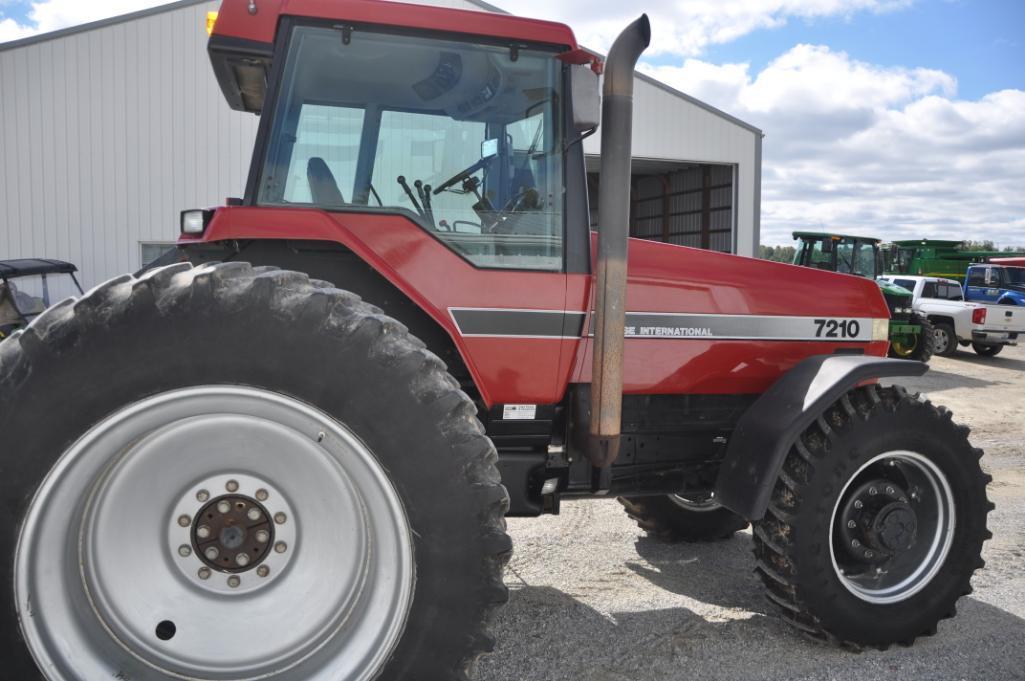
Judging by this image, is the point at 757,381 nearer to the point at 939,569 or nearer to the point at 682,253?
the point at 682,253

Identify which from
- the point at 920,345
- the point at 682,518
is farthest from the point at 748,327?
the point at 920,345

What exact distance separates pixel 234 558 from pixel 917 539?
2813 mm

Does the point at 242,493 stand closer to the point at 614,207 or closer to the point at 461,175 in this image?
the point at 461,175

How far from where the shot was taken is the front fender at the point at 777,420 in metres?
Answer: 2.92

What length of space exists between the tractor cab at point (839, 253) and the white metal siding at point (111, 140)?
1127 cm

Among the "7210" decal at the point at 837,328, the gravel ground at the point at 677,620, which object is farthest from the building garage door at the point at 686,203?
the "7210" decal at the point at 837,328

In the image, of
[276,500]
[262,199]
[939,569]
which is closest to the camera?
[276,500]

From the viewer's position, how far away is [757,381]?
3303mm

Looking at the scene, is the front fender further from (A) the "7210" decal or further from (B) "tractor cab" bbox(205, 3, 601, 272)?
(B) "tractor cab" bbox(205, 3, 601, 272)

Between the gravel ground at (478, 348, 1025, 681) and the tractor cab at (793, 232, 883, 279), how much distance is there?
11698 mm

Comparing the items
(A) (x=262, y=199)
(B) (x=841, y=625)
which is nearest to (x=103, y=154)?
(A) (x=262, y=199)

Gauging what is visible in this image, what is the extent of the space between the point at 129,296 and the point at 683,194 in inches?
813

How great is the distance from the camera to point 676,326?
3.05m

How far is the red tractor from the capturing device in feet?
6.07
